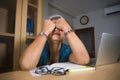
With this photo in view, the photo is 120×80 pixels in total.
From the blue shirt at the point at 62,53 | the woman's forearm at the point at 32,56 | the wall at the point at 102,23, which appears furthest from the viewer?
the wall at the point at 102,23

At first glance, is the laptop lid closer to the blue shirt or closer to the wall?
the blue shirt

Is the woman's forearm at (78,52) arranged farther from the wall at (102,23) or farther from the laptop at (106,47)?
the wall at (102,23)

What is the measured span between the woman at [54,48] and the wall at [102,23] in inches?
97.6

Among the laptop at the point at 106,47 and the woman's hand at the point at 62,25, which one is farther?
the woman's hand at the point at 62,25

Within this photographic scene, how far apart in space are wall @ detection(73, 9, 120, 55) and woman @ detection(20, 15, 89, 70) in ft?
8.13

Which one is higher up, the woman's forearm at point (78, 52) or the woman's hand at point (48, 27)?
the woman's hand at point (48, 27)

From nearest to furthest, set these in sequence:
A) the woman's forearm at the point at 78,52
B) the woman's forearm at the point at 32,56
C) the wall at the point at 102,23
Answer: the woman's forearm at the point at 32,56 → the woman's forearm at the point at 78,52 → the wall at the point at 102,23

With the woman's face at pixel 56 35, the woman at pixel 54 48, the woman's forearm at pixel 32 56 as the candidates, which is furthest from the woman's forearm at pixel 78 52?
the woman's forearm at pixel 32 56

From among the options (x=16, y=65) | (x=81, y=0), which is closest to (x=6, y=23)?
(x=16, y=65)

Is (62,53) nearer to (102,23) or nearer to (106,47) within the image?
(106,47)

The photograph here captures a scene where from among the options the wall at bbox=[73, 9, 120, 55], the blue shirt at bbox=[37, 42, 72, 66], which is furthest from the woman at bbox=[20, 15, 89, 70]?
the wall at bbox=[73, 9, 120, 55]

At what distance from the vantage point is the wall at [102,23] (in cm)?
311

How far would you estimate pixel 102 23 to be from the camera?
3301 millimetres

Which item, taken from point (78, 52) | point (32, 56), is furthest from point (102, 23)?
point (32, 56)
